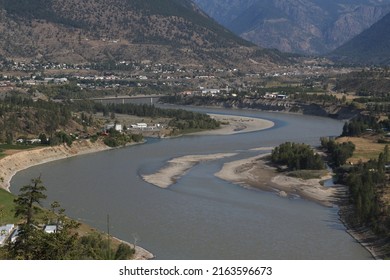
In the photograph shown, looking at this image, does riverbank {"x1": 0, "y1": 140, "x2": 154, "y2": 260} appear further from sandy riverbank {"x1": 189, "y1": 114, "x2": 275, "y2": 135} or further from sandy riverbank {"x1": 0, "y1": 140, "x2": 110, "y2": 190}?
sandy riverbank {"x1": 189, "y1": 114, "x2": 275, "y2": 135}

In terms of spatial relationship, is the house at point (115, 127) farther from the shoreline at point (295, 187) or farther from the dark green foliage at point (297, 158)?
the dark green foliage at point (297, 158)

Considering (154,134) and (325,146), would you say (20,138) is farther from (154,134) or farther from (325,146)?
(325,146)

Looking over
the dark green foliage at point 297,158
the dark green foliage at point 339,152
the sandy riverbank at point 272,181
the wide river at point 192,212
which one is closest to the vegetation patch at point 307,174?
the sandy riverbank at point 272,181

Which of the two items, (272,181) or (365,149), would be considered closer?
(272,181)

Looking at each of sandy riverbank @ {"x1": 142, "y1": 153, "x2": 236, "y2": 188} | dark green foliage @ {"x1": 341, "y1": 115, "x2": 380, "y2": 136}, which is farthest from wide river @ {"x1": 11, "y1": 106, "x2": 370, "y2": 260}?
dark green foliage @ {"x1": 341, "y1": 115, "x2": 380, "y2": 136}

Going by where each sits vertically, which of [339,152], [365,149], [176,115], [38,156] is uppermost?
[339,152]

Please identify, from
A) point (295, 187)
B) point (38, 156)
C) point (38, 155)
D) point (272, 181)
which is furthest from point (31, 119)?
point (295, 187)

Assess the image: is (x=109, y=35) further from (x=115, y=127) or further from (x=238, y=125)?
(x=115, y=127)
